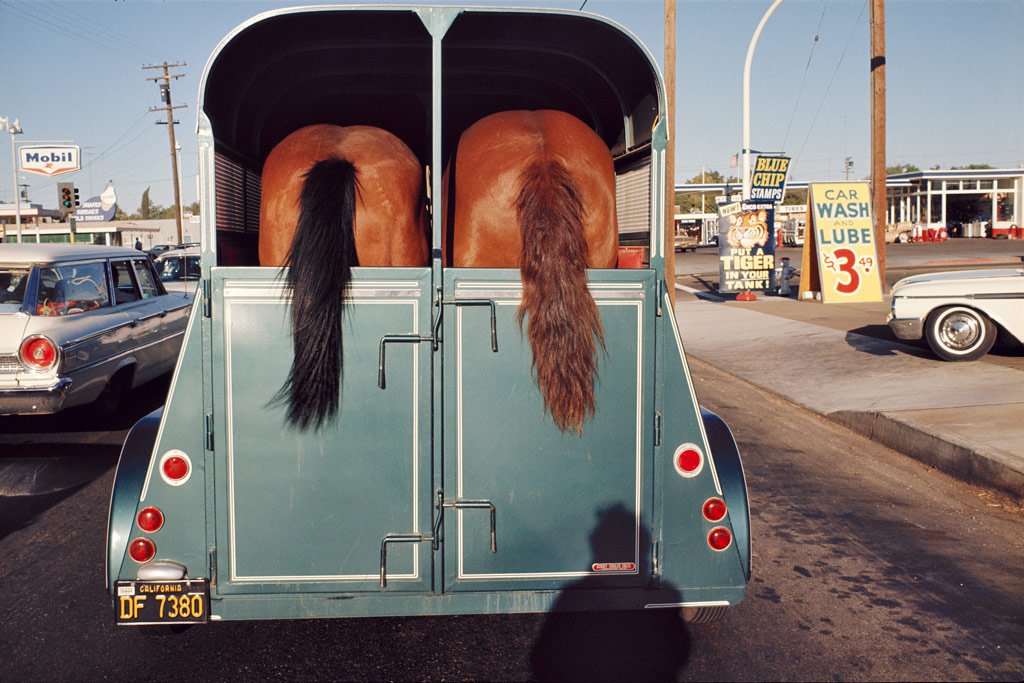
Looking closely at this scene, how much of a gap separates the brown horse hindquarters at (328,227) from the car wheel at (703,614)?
1701mm

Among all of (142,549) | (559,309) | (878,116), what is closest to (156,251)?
(878,116)

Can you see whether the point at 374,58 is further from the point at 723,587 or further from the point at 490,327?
the point at 723,587

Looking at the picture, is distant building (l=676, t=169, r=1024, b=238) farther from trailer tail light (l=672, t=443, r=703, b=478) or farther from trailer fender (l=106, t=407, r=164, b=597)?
trailer fender (l=106, t=407, r=164, b=597)

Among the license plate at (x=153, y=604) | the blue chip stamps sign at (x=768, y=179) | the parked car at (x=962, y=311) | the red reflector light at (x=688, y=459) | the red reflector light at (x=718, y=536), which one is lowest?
the license plate at (x=153, y=604)

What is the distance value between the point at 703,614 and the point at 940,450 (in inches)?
173

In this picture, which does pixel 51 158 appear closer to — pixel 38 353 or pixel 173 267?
pixel 173 267

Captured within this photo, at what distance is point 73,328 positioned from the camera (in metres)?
7.76

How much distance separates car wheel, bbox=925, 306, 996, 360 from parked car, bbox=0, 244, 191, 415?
366 inches

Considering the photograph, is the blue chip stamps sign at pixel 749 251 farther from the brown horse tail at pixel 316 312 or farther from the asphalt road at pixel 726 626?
the brown horse tail at pixel 316 312

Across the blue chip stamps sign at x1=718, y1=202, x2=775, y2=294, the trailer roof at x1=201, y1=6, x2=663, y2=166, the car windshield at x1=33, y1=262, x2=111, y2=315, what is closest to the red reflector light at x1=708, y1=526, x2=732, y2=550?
the trailer roof at x1=201, y1=6, x2=663, y2=166

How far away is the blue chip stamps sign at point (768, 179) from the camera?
21.4 metres

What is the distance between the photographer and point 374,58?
3805 millimetres

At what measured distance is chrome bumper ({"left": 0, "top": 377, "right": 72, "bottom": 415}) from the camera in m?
7.34

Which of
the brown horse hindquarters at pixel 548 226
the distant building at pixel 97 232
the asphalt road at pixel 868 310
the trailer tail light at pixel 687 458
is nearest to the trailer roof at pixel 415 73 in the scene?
the brown horse hindquarters at pixel 548 226
